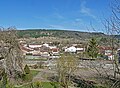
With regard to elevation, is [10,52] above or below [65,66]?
above

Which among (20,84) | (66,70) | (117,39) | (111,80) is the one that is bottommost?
(20,84)

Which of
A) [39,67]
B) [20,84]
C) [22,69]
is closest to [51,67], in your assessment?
[39,67]

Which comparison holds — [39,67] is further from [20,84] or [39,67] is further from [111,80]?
[111,80]

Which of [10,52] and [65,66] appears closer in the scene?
[65,66]

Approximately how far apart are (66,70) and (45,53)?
46337 mm

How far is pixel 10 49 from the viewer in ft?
72.4

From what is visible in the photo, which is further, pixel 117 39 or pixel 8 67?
pixel 8 67

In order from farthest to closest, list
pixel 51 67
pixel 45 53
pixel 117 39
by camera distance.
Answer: pixel 45 53 → pixel 51 67 → pixel 117 39

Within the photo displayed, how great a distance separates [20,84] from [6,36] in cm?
456

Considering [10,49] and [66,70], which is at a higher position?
[10,49]

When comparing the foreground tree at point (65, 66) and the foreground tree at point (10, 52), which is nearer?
the foreground tree at point (10, 52)

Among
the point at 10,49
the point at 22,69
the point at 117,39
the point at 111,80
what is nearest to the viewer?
the point at 117,39

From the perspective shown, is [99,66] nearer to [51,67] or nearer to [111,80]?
[111,80]

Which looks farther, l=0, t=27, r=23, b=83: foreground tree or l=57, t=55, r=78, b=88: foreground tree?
l=57, t=55, r=78, b=88: foreground tree
